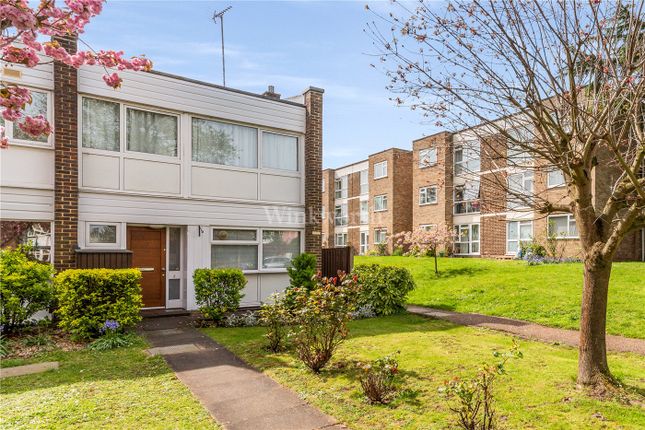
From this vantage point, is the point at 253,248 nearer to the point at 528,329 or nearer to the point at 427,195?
the point at 528,329

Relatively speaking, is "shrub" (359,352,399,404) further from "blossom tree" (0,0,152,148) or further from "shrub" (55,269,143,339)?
"shrub" (55,269,143,339)

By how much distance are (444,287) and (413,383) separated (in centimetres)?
1065

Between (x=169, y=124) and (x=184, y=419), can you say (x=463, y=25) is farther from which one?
(x=169, y=124)

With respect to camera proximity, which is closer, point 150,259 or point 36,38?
point 36,38

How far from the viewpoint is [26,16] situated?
285 cm

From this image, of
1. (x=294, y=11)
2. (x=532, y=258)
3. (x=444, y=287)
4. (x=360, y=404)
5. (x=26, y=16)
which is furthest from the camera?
(x=532, y=258)

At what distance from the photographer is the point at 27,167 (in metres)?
9.03

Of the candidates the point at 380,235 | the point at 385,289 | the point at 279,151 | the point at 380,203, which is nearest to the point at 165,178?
the point at 279,151

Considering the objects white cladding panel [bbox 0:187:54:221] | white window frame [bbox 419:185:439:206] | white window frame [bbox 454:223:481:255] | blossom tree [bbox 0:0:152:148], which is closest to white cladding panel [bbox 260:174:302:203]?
white cladding panel [bbox 0:187:54:221]

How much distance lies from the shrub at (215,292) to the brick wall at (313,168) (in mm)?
3638

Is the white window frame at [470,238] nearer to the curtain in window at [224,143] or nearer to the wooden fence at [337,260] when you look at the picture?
the wooden fence at [337,260]

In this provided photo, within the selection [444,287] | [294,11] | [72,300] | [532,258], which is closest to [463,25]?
[294,11]

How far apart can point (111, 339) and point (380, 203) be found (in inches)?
1099

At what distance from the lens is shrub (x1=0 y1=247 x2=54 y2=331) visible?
24.9 ft
